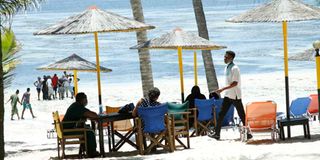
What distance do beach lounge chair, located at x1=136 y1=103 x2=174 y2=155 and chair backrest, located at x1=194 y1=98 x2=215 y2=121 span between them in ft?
8.91

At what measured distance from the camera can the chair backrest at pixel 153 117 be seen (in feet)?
42.0

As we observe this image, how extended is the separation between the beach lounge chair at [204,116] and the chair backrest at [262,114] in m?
2.62

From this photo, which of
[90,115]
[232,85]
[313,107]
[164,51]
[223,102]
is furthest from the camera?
[164,51]

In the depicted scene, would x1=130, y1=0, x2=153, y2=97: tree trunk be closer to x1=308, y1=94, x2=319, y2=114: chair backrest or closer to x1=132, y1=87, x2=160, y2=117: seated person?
x1=308, y1=94, x2=319, y2=114: chair backrest

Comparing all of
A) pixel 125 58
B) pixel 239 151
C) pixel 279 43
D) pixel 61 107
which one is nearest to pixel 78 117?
pixel 239 151

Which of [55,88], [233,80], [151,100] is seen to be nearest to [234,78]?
[233,80]

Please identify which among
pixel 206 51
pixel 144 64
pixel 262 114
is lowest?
pixel 262 114

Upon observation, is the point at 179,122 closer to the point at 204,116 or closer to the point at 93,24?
the point at 93,24

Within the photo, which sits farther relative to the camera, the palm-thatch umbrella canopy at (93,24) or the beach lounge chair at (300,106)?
the beach lounge chair at (300,106)

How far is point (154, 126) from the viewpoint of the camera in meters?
12.9

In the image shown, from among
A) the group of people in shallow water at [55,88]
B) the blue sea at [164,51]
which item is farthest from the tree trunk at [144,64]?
the blue sea at [164,51]

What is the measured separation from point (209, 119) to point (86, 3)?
170252mm

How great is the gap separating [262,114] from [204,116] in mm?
3040

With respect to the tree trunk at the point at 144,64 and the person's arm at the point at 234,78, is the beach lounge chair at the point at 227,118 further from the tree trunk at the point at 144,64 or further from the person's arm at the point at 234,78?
the tree trunk at the point at 144,64
